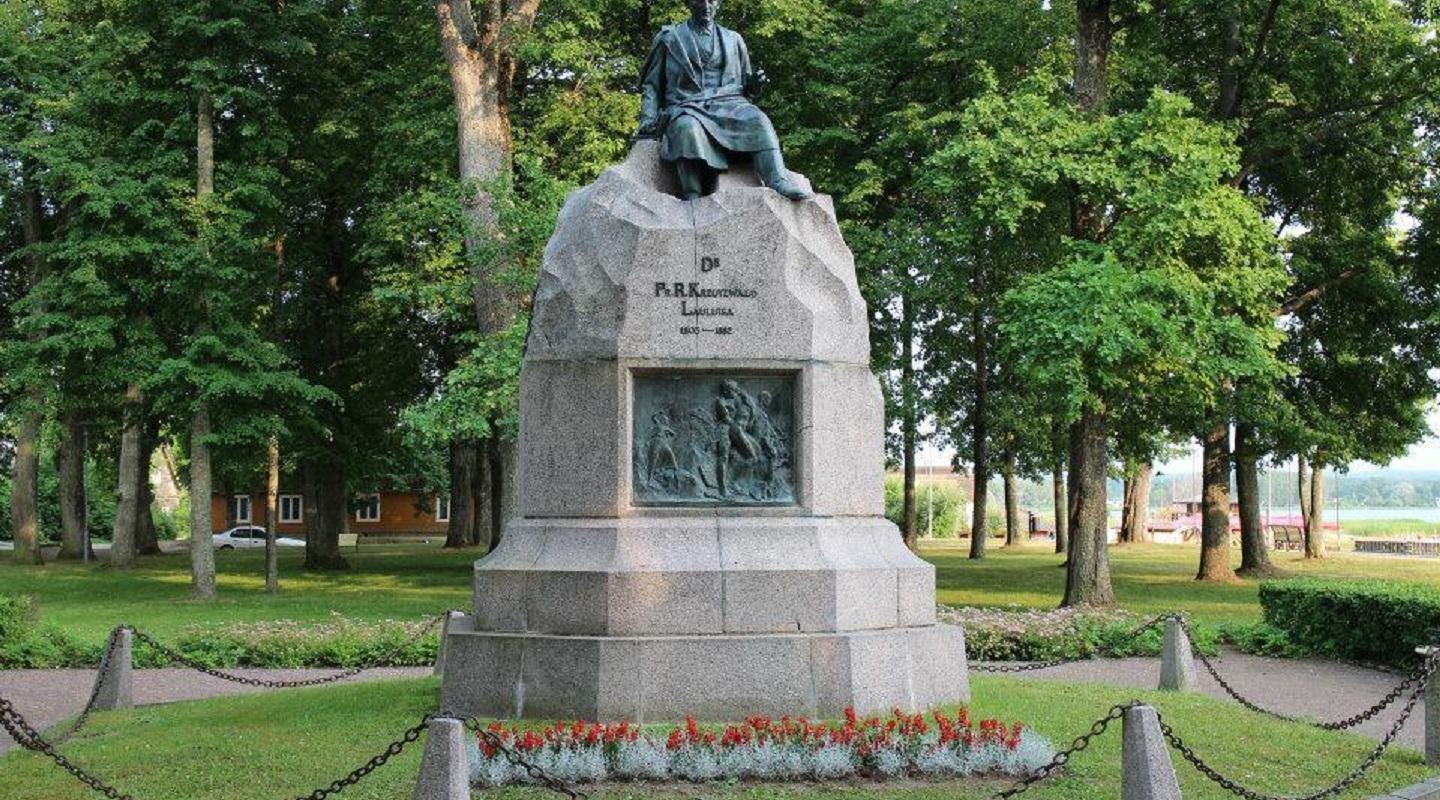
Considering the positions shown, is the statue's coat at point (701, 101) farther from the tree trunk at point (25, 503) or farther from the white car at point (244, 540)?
the white car at point (244, 540)

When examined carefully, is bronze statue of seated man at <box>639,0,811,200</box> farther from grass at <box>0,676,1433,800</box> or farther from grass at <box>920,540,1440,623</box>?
grass at <box>920,540,1440,623</box>

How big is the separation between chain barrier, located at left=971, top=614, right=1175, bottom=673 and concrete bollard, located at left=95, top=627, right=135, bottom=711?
Result: 8.78 m

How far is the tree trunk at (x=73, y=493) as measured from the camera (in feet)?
146

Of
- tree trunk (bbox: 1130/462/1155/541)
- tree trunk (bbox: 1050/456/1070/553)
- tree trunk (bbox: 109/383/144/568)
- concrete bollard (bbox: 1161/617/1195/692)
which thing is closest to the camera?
concrete bollard (bbox: 1161/617/1195/692)

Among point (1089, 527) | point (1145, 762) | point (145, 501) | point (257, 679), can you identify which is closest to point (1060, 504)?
point (1089, 527)

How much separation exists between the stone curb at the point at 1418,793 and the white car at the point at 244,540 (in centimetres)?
6054

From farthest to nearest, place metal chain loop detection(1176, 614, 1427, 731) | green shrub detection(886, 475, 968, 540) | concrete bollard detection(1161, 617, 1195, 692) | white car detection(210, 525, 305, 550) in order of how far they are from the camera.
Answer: green shrub detection(886, 475, 968, 540) < white car detection(210, 525, 305, 550) < concrete bollard detection(1161, 617, 1195, 692) < metal chain loop detection(1176, 614, 1427, 731)

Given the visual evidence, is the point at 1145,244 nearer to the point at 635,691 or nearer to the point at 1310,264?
the point at 1310,264

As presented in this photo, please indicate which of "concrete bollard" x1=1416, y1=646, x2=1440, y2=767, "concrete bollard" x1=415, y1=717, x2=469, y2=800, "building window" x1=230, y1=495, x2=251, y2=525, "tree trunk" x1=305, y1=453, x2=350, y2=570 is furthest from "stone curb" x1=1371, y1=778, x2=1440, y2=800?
"building window" x1=230, y1=495, x2=251, y2=525

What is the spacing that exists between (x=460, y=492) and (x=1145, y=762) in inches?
1726

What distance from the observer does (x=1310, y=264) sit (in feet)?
105

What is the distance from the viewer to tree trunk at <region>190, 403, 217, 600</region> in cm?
3008

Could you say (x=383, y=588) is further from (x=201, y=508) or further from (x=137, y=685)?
(x=137, y=685)

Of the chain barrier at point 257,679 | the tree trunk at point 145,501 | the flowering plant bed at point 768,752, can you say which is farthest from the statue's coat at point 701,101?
the tree trunk at point 145,501
